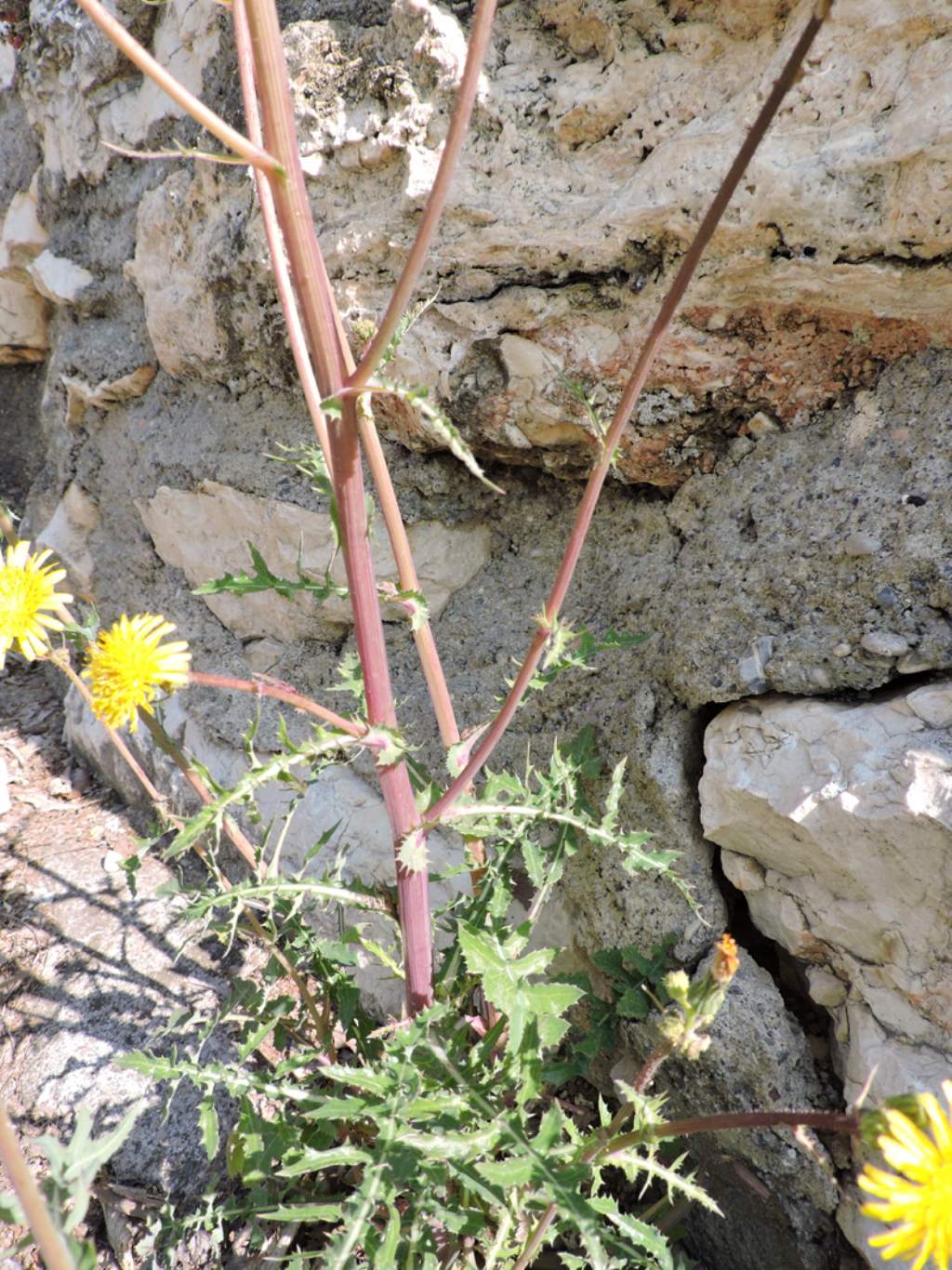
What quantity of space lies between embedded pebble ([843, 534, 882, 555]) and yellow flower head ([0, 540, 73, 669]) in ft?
4.39

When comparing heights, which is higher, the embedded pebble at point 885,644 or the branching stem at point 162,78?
the branching stem at point 162,78

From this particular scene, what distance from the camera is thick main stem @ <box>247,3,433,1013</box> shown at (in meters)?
0.98

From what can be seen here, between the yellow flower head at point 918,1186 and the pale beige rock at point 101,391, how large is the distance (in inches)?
101

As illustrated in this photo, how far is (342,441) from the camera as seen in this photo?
1153 mm

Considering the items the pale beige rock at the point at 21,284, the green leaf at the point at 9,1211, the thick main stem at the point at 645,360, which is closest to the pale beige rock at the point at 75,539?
the pale beige rock at the point at 21,284

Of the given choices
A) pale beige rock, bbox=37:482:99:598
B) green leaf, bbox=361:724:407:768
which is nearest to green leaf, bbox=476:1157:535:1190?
green leaf, bbox=361:724:407:768

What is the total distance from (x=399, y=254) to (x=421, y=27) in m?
0.43

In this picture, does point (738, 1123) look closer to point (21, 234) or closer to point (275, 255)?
point (275, 255)

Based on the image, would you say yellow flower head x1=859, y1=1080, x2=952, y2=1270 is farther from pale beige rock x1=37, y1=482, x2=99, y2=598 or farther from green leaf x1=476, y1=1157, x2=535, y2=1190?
pale beige rock x1=37, y1=482, x2=99, y2=598

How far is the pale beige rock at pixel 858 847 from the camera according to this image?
139cm

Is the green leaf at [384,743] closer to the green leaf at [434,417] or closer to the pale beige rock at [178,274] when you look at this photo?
the green leaf at [434,417]

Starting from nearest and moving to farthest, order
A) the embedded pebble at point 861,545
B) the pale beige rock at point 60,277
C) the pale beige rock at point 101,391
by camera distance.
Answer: the embedded pebble at point 861,545
the pale beige rock at point 101,391
the pale beige rock at point 60,277

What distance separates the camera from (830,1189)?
1532mm

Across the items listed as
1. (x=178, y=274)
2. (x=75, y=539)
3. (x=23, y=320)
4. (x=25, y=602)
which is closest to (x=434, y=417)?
(x=25, y=602)
